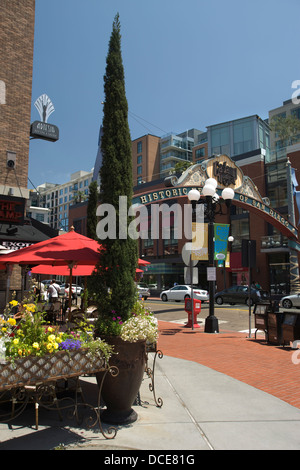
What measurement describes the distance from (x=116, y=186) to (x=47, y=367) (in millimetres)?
2367

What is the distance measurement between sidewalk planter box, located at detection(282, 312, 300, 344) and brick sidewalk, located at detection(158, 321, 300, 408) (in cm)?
29

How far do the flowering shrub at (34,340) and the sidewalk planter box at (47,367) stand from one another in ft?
0.19

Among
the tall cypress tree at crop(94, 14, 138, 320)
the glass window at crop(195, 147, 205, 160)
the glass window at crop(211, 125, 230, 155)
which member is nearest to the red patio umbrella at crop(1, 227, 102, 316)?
the tall cypress tree at crop(94, 14, 138, 320)

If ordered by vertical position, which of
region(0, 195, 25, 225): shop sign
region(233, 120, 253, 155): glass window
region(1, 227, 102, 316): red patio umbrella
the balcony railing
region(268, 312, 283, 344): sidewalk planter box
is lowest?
region(268, 312, 283, 344): sidewalk planter box

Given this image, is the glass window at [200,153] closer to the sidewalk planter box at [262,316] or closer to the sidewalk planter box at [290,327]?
the sidewalk planter box at [262,316]

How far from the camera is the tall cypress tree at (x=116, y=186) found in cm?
449

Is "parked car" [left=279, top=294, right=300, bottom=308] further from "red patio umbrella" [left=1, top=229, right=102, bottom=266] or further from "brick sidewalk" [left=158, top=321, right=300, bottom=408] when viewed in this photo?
"red patio umbrella" [left=1, top=229, right=102, bottom=266]

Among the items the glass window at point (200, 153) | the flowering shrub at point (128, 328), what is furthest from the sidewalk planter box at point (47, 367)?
the glass window at point (200, 153)

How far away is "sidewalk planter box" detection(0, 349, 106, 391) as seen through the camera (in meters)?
3.19

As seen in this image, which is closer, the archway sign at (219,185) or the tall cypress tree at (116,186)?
the tall cypress tree at (116,186)

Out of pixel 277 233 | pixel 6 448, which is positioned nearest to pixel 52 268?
pixel 6 448

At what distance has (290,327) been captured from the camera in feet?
28.9

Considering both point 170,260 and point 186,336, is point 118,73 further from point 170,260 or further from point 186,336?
point 170,260
